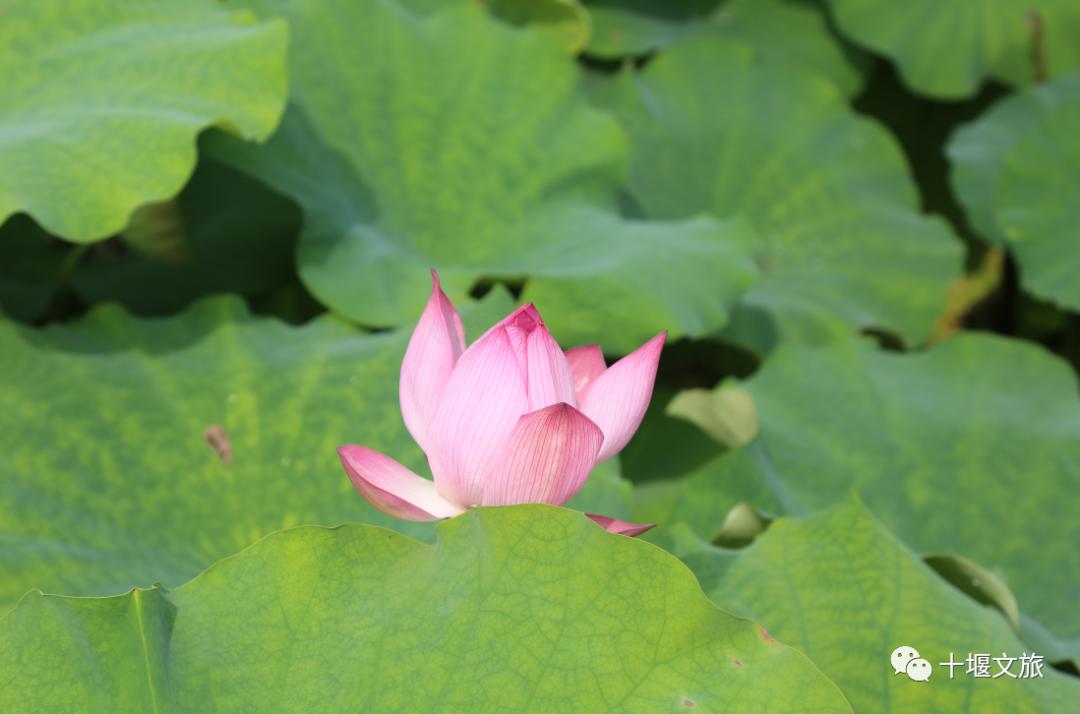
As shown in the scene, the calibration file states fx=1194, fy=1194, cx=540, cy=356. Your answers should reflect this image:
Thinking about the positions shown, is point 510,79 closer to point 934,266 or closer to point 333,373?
point 333,373

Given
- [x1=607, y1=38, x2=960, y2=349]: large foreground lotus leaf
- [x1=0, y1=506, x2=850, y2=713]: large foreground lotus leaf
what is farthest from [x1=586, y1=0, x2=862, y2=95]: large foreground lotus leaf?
[x1=0, y1=506, x2=850, y2=713]: large foreground lotus leaf

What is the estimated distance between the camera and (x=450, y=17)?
1.94 meters

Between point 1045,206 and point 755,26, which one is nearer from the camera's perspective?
point 1045,206

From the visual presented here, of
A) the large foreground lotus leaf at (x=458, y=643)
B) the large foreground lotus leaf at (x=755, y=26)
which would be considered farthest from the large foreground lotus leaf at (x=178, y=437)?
the large foreground lotus leaf at (x=755, y=26)

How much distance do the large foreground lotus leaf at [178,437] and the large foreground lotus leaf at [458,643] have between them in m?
0.29

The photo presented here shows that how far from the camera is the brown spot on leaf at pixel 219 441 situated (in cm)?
136

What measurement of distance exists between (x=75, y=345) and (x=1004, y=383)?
125 cm

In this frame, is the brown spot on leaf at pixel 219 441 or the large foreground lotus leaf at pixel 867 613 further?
the brown spot on leaf at pixel 219 441

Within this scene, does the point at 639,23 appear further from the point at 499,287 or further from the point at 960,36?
the point at 499,287

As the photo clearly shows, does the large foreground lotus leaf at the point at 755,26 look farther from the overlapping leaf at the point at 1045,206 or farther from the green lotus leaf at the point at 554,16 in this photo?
the overlapping leaf at the point at 1045,206

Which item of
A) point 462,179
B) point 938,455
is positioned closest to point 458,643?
point 938,455

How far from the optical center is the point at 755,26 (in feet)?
9.23

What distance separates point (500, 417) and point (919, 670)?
48 cm

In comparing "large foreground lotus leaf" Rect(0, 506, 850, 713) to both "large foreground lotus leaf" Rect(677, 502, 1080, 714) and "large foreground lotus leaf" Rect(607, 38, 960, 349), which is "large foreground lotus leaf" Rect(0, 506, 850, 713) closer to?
"large foreground lotus leaf" Rect(677, 502, 1080, 714)
